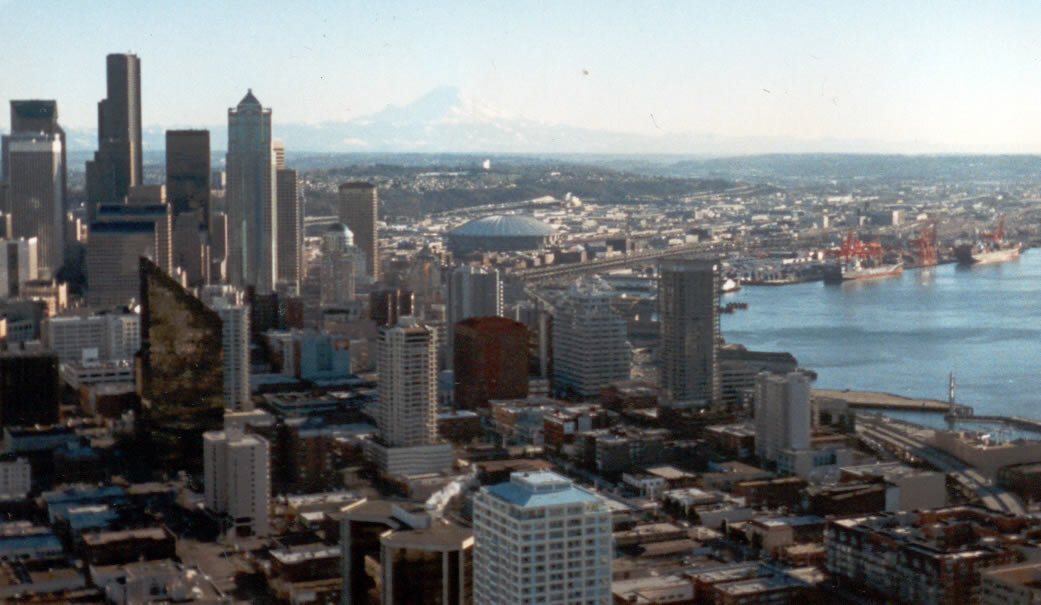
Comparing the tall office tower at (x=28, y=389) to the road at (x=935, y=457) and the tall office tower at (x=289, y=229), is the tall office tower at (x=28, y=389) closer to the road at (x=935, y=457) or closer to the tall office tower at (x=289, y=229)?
the road at (x=935, y=457)

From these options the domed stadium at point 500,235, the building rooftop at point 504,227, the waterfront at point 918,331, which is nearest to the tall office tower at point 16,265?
the domed stadium at point 500,235

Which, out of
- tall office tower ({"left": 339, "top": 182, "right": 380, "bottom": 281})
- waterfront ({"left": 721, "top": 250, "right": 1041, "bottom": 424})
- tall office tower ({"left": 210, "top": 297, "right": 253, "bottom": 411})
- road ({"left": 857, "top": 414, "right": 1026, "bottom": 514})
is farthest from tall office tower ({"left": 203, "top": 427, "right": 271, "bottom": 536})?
tall office tower ({"left": 339, "top": 182, "right": 380, "bottom": 281})

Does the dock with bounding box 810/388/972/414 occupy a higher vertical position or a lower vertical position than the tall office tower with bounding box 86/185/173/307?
lower

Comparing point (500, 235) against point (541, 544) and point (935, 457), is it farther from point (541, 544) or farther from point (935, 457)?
point (541, 544)

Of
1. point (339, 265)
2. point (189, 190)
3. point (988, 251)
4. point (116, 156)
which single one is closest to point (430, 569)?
point (339, 265)

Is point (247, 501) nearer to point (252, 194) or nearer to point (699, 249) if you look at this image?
point (252, 194)

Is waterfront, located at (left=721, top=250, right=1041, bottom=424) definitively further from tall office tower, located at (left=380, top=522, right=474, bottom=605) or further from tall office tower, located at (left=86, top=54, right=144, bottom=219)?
tall office tower, located at (left=86, top=54, right=144, bottom=219)
